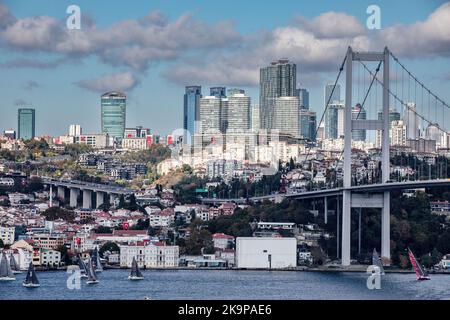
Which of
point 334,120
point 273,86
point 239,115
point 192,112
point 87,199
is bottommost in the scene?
point 87,199

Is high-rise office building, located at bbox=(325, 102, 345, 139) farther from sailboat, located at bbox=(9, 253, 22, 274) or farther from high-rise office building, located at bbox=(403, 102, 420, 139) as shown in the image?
sailboat, located at bbox=(9, 253, 22, 274)

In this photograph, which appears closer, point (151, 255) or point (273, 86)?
point (151, 255)

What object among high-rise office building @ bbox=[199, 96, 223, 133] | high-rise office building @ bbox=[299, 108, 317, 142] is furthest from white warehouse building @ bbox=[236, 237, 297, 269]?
high-rise office building @ bbox=[299, 108, 317, 142]

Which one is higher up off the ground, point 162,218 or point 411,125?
point 411,125

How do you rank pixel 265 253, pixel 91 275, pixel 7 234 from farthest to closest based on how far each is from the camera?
1. pixel 7 234
2. pixel 265 253
3. pixel 91 275

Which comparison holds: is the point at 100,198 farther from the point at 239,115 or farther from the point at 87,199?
the point at 239,115

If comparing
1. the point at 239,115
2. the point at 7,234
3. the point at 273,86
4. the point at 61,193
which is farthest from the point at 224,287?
the point at 239,115

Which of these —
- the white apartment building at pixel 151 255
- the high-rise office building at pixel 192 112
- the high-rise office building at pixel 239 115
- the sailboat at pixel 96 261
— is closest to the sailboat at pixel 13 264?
the sailboat at pixel 96 261

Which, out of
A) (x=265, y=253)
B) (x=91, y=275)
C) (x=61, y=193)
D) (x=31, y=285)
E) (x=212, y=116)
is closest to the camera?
(x=31, y=285)
